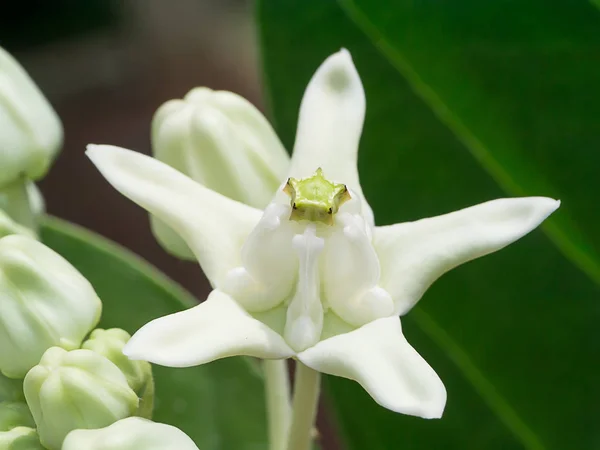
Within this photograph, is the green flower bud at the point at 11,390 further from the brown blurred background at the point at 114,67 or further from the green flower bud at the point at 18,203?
the brown blurred background at the point at 114,67

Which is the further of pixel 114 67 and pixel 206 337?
pixel 114 67

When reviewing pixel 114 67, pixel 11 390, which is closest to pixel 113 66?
pixel 114 67

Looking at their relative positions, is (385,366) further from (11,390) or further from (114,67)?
(114,67)

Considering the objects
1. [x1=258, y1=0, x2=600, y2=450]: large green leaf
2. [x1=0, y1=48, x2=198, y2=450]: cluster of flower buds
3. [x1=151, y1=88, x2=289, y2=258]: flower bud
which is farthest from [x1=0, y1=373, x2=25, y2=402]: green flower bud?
[x1=258, y1=0, x2=600, y2=450]: large green leaf

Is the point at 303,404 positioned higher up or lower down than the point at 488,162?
lower down

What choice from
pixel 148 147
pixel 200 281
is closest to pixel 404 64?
pixel 200 281

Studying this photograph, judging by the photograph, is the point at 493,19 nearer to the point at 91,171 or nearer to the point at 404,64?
the point at 404,64
